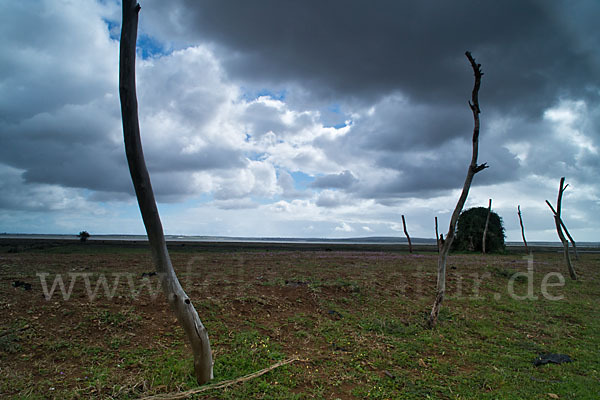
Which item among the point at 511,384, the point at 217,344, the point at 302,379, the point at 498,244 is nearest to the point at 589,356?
the point at 511,384

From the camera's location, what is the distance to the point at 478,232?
34.8 metres

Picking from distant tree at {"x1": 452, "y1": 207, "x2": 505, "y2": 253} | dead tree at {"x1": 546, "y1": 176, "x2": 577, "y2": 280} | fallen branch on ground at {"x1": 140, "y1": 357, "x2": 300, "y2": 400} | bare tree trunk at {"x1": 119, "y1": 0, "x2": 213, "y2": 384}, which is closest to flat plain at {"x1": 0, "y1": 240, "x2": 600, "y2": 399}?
fallen branch on ground at {"x1": 140, "y1": 357, "x2": 300, "y2": 400}

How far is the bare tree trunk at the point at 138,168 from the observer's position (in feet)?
13.6

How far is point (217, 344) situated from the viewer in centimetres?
650

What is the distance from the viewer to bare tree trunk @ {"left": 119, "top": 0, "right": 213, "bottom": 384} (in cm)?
416

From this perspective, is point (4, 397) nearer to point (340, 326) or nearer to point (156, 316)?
point (156, 316)

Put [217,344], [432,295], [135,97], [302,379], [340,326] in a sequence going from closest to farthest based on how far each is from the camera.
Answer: [135,97] → [302,379] → [217,344] → [340,326] → [432,295]

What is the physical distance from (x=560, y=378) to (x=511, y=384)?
1074 mm

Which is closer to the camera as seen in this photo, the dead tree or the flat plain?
the flat plain

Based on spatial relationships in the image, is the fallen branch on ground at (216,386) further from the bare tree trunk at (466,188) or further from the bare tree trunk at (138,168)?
the bare tree trunk at (466,188)

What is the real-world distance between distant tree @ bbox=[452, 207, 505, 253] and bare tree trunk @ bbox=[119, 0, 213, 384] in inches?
1397

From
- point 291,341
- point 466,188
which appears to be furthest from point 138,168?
point 466,188

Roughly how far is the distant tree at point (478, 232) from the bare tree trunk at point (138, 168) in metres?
35.5

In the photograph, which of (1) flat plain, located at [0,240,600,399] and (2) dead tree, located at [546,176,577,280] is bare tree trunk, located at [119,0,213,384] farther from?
(2) dead tree, located at [546,176,577,280]
